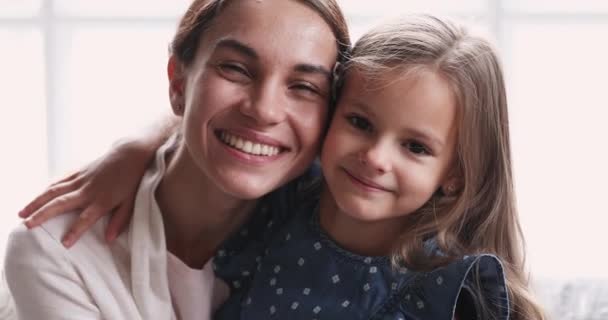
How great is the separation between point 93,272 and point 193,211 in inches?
10.1

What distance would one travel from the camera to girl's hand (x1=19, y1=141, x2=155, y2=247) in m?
1.90

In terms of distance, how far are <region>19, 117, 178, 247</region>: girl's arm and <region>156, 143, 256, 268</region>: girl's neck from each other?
73 mm

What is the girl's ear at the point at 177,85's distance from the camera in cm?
197

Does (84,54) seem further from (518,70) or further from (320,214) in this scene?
(320,214)

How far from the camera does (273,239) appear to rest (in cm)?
201

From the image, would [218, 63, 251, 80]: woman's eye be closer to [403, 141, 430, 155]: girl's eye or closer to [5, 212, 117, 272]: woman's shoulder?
[403, 141, 430, 155]: girl's eye

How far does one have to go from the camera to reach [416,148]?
1748 mm

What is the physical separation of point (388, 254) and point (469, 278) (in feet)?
0.58

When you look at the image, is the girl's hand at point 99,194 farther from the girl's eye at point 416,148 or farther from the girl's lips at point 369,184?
the girl's eye at point 416,148

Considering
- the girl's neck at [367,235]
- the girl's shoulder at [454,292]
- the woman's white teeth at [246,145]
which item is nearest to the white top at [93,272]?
the woman's white teeth at [246,145]

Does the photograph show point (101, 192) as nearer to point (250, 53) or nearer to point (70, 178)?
point (70, 178)

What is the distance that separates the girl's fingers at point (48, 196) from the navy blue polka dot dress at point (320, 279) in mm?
359

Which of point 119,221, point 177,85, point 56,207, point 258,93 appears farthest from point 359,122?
point 56,207

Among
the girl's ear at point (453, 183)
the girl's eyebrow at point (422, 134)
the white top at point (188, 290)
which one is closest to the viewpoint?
the girl's eyebrow at point (422, 134)
